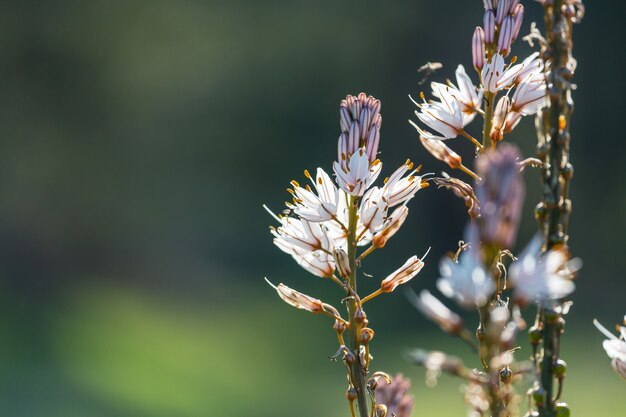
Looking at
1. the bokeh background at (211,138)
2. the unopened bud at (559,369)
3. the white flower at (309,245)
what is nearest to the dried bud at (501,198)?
the unopened bud at (559,369)

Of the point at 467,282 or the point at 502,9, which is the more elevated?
the point at 502,9

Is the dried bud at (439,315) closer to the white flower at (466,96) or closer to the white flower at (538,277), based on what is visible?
the white flower at (538,277)

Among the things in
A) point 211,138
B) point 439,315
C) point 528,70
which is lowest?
point 439,315

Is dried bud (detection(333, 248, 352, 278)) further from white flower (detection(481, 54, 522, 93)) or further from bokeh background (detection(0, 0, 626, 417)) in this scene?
bokeh background (detection(0, 0, 626, 417))

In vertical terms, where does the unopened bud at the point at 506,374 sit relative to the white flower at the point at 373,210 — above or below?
below

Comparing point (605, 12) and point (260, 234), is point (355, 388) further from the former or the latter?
point (605, 12)

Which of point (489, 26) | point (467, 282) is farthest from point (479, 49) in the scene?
point (467, 282)

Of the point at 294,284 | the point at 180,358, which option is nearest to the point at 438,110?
the point at 180,358

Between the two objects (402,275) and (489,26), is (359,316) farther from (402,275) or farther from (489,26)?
(489,26)
